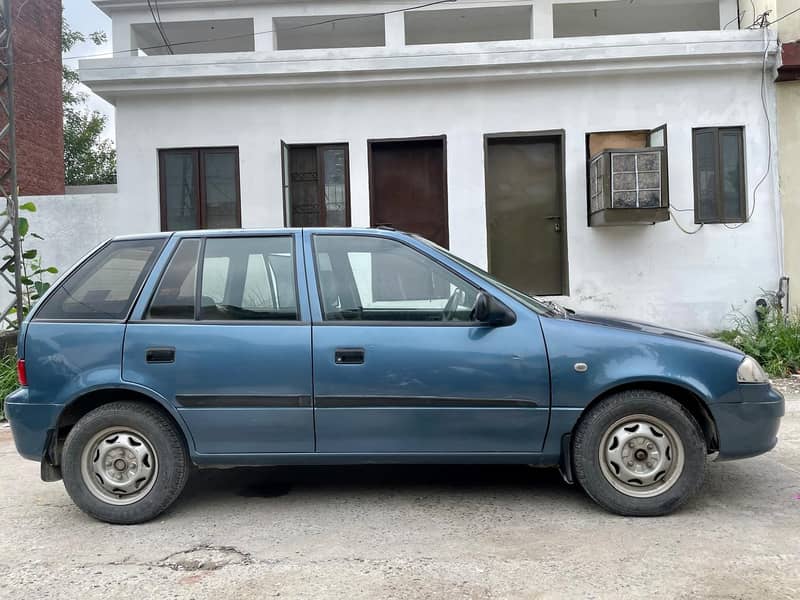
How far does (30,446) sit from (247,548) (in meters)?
1.49

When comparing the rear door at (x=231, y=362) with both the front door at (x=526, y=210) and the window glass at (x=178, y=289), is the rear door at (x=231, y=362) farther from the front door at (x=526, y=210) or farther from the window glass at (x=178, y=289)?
the front door at (x=526, y=210)

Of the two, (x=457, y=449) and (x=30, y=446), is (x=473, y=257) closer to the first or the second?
(x=457, y=449)

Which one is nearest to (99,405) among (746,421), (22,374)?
(22,374)

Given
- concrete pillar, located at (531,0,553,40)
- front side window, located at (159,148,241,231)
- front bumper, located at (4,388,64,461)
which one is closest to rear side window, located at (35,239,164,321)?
front bumper, located at (4,388,64,461)

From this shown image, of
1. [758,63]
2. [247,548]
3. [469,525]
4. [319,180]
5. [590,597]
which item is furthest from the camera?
[319,180]

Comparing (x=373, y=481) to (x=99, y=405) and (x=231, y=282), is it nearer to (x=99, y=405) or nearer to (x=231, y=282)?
(x=231, y=282)

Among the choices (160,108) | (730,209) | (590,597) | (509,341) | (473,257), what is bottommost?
(590,597)

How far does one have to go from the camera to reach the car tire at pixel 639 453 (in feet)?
12.2

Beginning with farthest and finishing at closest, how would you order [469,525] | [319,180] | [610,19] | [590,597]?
[610,19], [319,180], [469,525], [590,597]

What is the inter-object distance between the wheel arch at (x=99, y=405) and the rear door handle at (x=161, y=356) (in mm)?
189

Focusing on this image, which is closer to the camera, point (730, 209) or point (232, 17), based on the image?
point (730, 209)

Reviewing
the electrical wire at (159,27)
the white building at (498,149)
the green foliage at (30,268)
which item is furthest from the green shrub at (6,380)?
the electrical wire at (159,27)

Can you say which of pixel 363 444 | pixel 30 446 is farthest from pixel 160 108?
pixel 363 444

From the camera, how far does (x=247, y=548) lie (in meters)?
3.53
